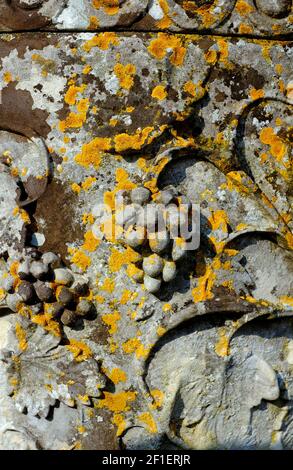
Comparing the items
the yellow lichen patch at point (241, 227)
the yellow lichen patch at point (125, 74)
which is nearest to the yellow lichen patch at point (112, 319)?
the yellow lichen patch at point (241, 227)

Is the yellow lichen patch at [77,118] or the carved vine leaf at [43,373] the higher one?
the yellow lichen patch at [77,118]

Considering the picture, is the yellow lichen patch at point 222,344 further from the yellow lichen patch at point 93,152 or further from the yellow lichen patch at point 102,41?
the yellow lichen patch at point 102,41

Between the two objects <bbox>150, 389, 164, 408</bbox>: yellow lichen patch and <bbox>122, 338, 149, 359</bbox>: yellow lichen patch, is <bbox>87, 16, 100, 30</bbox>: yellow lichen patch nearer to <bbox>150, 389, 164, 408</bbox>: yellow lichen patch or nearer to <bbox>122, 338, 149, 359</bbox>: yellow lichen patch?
<bbox>122, 338, 149, 359</bbox>: yellow lichen patch

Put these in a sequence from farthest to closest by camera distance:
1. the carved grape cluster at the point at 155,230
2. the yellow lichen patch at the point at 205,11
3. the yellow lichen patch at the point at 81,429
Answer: the yellow lichen patch at the point at 81,429 → the yellow lichen patch at the point at 205,11 → the carved grape cluster at the point at 155,230

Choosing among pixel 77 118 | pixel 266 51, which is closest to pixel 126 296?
pixel 77 118

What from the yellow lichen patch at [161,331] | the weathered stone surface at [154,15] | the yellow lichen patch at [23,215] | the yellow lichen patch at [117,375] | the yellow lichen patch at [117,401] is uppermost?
the weathered stone surface at [154,15]

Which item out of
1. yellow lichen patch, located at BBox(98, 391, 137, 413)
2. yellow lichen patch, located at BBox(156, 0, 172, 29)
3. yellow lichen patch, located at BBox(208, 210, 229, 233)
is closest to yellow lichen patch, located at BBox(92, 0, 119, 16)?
yellow lichen patch, located at BBox(156, 0, 172, 29)
